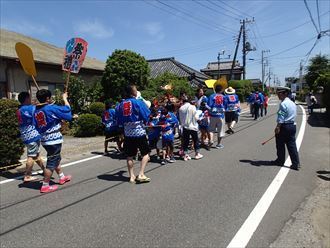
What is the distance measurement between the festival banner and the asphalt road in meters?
2.43

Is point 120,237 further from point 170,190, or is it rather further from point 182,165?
point 182,165

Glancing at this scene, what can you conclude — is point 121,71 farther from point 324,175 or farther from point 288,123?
point 324,175

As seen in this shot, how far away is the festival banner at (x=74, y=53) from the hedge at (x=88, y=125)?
19.7 ft

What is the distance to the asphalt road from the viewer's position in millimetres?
4152

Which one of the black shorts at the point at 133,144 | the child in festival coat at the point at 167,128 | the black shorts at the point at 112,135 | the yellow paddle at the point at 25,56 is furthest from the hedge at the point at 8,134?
the child in festival coat at the point at 167,128

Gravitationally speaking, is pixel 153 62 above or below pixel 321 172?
above

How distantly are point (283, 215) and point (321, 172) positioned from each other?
10.1 feet

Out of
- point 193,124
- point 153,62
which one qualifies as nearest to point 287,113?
point 193,124

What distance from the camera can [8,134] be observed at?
738 cm

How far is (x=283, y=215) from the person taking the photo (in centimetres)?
480

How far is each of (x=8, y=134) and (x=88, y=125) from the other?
19.4ft

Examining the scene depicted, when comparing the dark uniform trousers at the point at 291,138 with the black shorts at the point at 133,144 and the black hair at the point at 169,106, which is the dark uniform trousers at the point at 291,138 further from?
the black shorts at the point at 133,144

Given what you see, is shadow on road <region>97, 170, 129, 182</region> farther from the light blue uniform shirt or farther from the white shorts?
the white shorts

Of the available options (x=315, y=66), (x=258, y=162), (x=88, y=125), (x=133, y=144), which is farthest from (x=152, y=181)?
(x=315, y=66)
